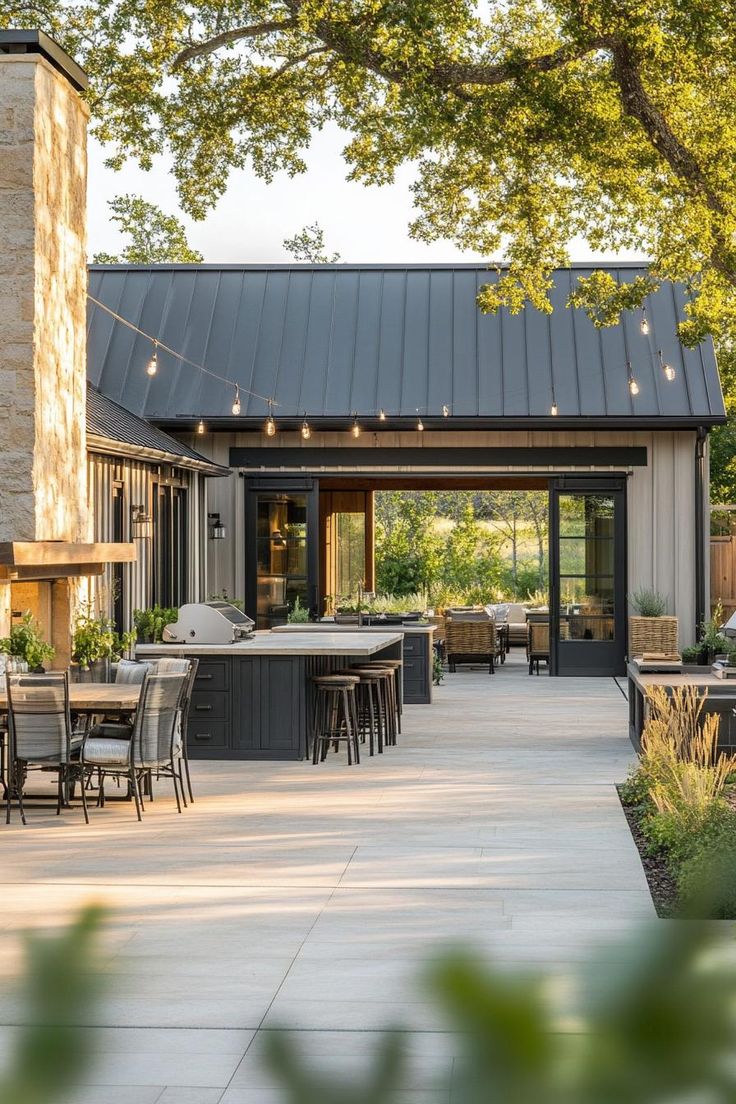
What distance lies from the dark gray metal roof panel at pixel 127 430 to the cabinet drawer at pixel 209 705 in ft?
10.2

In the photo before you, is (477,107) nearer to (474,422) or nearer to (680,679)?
(680,679)

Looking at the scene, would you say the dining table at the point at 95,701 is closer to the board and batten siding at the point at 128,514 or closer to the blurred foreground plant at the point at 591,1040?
the board and batten siding at the point at 128,514

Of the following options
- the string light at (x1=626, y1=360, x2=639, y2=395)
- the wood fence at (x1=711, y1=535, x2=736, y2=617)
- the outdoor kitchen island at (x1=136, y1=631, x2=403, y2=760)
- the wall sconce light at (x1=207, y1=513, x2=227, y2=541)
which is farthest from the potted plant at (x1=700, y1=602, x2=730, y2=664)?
the wall sconce light at (x1=207, y1=513, x2=227, y2=541)

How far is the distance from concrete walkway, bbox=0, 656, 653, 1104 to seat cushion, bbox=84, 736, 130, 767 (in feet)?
1.31

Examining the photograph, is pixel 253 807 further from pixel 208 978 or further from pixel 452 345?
pixel 452 345

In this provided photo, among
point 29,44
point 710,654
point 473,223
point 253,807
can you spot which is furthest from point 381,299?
point 253,807

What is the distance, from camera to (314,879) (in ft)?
23.3

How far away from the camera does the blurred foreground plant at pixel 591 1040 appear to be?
70 cm

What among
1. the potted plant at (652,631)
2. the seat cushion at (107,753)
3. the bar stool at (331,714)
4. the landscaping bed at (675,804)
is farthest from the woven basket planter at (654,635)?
the seat cushion at (107,753)

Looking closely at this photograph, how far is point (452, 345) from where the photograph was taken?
19.5m

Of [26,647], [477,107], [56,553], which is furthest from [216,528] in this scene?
[477,107]

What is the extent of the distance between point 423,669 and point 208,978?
436 inches

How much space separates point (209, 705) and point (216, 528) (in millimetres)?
7403

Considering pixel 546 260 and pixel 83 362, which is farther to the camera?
pixel 546 260
